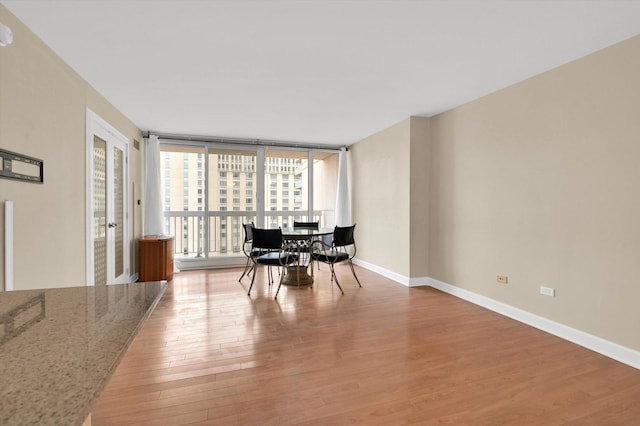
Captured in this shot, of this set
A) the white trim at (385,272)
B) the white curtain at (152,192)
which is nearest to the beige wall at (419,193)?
the white trim at (385,272)

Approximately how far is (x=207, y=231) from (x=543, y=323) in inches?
200

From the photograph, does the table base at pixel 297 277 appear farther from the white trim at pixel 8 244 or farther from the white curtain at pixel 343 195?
the white trim at pixel 8 244

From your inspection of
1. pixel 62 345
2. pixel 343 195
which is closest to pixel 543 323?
pixel 62 345

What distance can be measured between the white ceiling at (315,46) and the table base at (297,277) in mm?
2348

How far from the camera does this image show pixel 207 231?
19.0 feet

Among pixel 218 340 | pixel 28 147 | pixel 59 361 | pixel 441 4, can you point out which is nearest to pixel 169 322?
pixel 218 340

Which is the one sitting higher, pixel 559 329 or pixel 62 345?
pixel 62 345

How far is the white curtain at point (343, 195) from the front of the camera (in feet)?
20.8

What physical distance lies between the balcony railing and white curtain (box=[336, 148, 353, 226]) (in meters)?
1.33

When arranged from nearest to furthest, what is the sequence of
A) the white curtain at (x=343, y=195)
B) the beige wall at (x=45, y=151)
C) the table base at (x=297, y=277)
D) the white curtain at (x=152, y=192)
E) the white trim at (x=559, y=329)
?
1. the beige wall at (x=45, y=151)
2. the white trim at (x=559, y=329)
3. the table base at (x=297, y=277)
4. the white curtain at (x=152, y=192)
5. the white curtain at (x=343, y=195)

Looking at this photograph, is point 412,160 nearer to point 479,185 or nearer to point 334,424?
point 479,185

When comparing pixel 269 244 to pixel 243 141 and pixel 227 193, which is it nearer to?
pixel 227 193

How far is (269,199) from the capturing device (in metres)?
6.19

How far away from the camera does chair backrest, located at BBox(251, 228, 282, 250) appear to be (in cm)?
405
